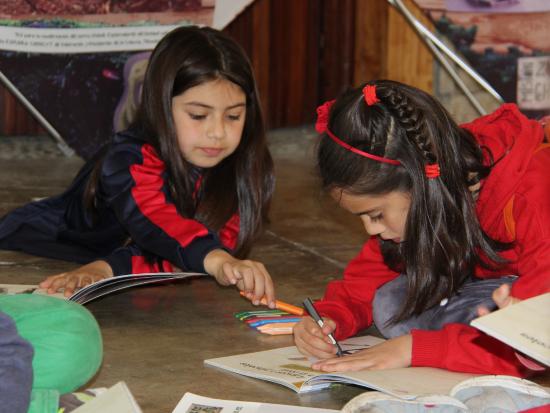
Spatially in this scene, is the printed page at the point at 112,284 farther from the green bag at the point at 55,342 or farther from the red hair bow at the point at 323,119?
the red hair bow at the point at 323,119

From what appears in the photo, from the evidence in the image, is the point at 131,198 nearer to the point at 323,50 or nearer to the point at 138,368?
the point at 138,368

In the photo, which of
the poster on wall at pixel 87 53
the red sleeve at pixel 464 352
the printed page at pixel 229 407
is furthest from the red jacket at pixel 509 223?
the poster on wall at pixel 87 53

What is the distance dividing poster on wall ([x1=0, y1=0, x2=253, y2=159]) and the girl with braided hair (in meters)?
1.99

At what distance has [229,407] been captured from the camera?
1.48m

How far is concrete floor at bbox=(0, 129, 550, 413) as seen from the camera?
Result: 1.59 meters

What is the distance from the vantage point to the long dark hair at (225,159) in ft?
7.16

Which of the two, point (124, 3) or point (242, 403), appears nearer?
point (242, 403)

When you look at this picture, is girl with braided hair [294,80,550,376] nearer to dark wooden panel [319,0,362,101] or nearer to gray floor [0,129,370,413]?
gray floor [0,129,370,413]

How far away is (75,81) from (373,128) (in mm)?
2149

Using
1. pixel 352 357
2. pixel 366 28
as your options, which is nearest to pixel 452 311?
pixel 352 357

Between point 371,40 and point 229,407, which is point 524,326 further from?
A: point 371,40

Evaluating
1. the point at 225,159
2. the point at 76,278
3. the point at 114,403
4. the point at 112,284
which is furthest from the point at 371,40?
the point at 114,403

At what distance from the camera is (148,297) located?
214cm

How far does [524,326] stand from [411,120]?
0.49 m
